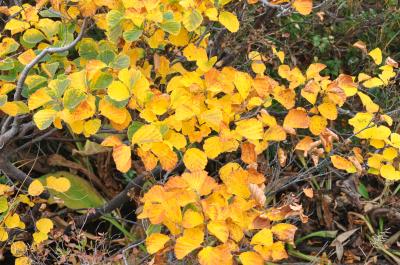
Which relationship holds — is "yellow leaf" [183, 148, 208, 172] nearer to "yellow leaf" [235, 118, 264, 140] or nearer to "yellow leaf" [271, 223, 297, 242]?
"yellow leaf" [235, 118, 264, 140]

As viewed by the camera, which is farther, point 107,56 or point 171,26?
point 107,56

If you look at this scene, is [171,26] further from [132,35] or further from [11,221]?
[11,221]

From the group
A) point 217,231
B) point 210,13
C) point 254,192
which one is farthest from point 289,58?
point 217,231

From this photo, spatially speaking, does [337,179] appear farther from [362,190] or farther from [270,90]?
[270,90]

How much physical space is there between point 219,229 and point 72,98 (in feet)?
1.58

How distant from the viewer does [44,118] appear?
1.28 meters

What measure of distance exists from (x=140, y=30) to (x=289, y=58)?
1.28 meters

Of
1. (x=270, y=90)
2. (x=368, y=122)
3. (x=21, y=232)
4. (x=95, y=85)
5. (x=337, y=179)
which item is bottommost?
(x=337, y=179)

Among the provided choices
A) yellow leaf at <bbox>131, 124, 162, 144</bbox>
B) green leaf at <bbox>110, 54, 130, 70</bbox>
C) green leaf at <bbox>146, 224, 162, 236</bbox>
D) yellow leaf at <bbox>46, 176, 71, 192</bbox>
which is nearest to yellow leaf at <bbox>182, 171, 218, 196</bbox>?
yellow leaf at <bbox>131, 124, 162, 144</bbox>

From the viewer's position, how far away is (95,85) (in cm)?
137

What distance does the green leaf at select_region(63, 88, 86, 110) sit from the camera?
1.29 meters

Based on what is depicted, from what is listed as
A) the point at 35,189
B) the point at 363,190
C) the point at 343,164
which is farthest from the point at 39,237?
the point at 363,190

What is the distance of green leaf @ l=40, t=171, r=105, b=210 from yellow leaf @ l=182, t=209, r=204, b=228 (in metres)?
0.91

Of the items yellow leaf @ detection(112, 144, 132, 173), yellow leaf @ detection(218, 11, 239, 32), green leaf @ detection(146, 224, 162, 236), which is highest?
yellow leaf @ detection(218, 11, 239, 32)
